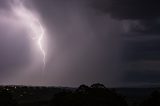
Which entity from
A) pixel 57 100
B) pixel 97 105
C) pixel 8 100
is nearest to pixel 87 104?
pixel 97 105

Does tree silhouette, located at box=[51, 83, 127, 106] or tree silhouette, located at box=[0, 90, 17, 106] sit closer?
tree silhouette, located at box=[51, 83, 127, 106]

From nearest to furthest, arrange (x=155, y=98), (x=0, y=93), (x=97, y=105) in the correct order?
(x=97, y=105) < (x=155, y=98) < (x=0, y=93)

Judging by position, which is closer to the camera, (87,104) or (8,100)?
Result: (87,104)

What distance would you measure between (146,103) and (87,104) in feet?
27.1

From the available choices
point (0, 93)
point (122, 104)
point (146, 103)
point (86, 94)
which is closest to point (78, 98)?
point (86, 94)

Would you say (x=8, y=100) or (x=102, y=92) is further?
(x=8, y=100)

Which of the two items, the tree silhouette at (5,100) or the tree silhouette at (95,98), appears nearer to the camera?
the tree silhouette at (95,98)

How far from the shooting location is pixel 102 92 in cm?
5009

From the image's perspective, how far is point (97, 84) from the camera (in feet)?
170

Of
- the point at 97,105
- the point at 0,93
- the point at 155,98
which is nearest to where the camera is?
the point at 97,105

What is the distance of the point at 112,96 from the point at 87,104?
122 inches

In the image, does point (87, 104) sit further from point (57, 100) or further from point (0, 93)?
point (0, 93)

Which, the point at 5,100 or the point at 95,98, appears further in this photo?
the point at 5,100

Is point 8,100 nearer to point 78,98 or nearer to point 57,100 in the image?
point 57,100
